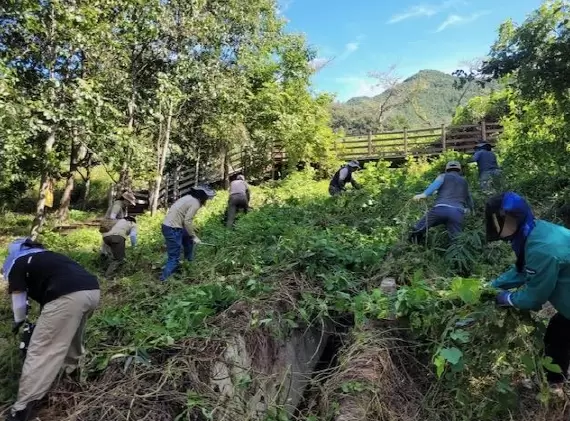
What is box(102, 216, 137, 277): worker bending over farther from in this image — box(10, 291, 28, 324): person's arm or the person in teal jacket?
the person in teal jacket

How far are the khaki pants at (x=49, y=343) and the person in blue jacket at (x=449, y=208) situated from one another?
406 cm

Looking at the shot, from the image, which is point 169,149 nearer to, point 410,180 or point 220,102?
point 220,102

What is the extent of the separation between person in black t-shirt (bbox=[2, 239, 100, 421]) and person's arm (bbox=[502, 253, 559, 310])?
2.85m

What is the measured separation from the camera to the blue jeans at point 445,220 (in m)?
5.97

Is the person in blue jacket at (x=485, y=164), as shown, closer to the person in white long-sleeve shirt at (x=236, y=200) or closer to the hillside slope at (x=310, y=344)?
the hillside slope at (x=310, y=344)

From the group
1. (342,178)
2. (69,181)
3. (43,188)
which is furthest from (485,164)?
(69,181)

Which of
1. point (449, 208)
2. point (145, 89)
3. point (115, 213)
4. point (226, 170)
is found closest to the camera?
point (449, 208)

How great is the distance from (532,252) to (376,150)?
19372 millimetres

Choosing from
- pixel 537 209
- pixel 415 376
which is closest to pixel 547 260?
pixel 415 376

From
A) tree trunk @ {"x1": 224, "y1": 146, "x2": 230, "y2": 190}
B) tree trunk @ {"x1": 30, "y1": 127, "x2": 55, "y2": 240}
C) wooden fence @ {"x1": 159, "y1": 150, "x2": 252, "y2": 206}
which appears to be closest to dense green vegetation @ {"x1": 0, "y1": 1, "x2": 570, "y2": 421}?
tree trunk @ {"x1": 30, "y1": 127, "x2": 55, "y2": 240}

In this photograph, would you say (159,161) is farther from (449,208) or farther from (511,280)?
(511,280)

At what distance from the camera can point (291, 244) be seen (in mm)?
5879

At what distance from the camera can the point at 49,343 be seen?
340 centimetres

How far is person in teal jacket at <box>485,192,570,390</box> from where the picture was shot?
8.86ft
